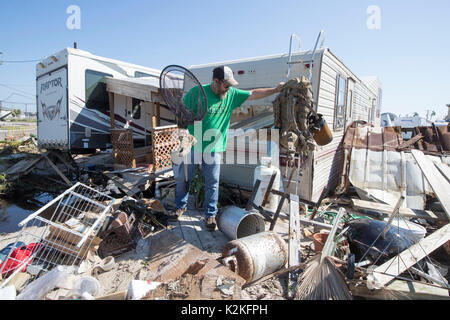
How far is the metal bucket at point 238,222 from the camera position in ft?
10.4

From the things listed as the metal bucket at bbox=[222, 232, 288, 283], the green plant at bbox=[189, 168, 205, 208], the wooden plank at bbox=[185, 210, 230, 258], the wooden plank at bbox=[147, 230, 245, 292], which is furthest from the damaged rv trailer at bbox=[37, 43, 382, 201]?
the wooden plank at bbox=[147, 230, 245, 292]

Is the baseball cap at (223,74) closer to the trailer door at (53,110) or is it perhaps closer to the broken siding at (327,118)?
the broken siding at (327,118)

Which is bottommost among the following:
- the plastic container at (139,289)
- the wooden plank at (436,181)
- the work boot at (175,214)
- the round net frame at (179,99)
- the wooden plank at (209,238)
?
the wooden plank at (209,238)

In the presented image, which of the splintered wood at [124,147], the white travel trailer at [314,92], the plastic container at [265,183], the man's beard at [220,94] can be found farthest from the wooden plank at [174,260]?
the splintered wood at [124,147]

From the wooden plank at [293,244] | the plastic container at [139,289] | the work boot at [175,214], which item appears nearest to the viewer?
the plastic container at [139,289]

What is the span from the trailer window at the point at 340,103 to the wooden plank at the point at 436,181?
1.62 meters

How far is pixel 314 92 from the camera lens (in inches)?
170

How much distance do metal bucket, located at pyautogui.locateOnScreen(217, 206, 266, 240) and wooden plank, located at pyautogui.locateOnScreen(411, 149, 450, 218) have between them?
2.53 meters

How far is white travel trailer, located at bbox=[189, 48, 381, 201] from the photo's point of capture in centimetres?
437

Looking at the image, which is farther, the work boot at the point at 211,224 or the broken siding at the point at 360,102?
the broken siding at the point at 360,102

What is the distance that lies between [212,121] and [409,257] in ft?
9.09
